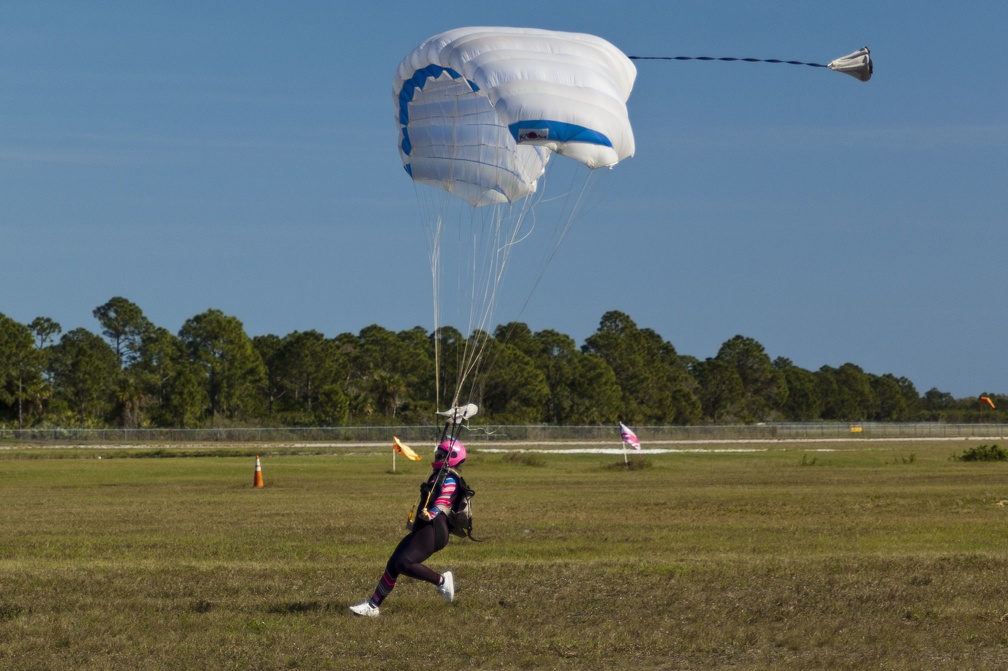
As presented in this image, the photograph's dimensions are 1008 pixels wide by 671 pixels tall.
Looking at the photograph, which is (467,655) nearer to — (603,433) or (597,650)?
(597,650)

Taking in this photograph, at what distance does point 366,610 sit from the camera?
40.2 ft

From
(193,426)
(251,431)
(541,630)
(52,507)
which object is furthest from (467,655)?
(193,426)

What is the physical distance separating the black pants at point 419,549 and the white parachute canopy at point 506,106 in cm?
516

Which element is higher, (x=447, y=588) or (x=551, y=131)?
(x=551, y=131)

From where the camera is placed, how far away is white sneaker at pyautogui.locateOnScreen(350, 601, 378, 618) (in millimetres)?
12227

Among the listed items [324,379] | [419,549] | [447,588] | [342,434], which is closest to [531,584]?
[447,588]

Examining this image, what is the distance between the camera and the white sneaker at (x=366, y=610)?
1223cm

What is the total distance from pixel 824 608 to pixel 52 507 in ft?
64.1

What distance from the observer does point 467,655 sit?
10.7 metres

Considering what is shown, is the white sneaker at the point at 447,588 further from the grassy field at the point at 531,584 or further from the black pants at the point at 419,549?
the grassy field at the point at 531,584

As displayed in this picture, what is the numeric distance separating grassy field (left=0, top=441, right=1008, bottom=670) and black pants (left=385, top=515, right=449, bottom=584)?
0.46 metres

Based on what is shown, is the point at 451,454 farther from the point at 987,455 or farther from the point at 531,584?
the point at 987,455

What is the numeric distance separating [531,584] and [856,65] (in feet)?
21.8

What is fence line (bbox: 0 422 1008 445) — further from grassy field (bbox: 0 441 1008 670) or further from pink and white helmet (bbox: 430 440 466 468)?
pink and white helmet (bbox: 430 440 466 468)
